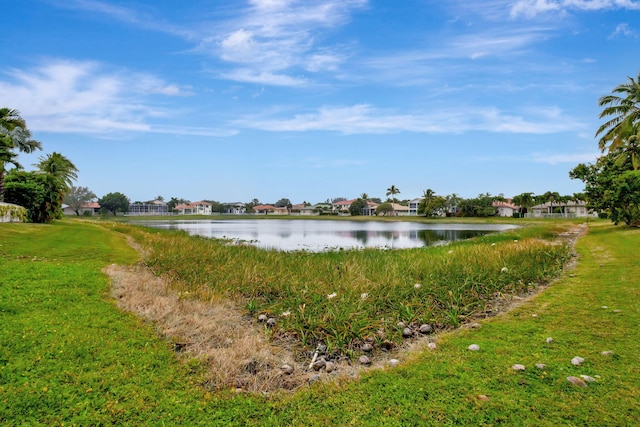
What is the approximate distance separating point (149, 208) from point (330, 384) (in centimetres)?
17061

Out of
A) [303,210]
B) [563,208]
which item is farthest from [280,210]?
[563,208]

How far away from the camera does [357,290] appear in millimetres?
8820

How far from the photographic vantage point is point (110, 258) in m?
13.0

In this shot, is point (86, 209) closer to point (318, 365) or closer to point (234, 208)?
point (234, 208)

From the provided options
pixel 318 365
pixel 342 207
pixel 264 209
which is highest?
pixel 342 207

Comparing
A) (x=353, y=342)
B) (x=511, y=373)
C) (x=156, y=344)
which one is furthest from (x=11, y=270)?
(x=511, y=373)

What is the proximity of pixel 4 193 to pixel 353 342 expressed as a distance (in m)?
35.1

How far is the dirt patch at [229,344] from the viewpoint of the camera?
496cm

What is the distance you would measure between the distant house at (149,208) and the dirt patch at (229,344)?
524 feet

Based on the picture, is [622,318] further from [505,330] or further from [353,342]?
[353,342]

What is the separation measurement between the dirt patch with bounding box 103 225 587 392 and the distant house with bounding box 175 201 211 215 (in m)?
157

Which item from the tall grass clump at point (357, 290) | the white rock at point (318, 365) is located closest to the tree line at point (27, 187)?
the tall grass clump at point (357, 290)

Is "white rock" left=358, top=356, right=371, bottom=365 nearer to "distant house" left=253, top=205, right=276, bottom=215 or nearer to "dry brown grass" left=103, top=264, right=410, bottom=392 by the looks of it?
"dry brown grass" left=103, top=264, right=410, bottom=392

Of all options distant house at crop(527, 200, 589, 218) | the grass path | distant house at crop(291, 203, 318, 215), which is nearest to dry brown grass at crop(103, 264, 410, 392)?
the grass path
